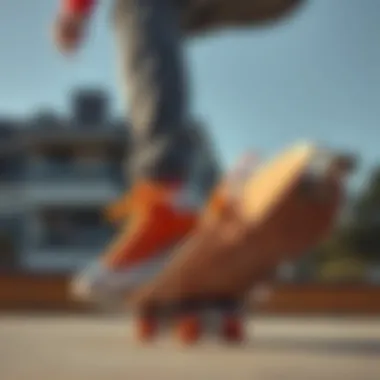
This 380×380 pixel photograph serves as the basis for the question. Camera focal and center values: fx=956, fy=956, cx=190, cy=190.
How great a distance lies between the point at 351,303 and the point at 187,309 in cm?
94

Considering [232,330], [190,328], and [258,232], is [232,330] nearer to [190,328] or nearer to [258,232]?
[190,328]

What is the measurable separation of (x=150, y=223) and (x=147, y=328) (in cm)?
11

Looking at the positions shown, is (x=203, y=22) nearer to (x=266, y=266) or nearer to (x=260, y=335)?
(x=266, y=266)

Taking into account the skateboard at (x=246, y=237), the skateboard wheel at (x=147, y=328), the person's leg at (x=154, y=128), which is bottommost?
the skateboard wheel at (x=147, y=328)

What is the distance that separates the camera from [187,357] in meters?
0.71

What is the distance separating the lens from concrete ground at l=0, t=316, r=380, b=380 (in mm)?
596

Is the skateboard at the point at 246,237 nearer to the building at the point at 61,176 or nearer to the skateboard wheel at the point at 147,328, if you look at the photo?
the skateboard wheel at the point at 147,328

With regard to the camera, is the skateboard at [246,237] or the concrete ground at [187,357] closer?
the concrete ground at [187,357]

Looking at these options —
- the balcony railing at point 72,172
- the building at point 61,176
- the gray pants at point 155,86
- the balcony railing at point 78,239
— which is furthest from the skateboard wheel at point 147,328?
the balcony railing at point 72,172

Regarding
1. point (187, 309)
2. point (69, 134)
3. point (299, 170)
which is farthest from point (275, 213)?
point (69, 134)

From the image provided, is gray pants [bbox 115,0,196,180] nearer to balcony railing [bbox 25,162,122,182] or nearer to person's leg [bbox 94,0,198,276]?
person's leg [bbox 94,0,198,276]

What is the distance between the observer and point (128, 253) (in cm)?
85

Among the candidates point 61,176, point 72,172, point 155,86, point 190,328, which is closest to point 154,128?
point 155,86

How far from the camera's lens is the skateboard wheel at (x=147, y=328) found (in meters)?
0.90
